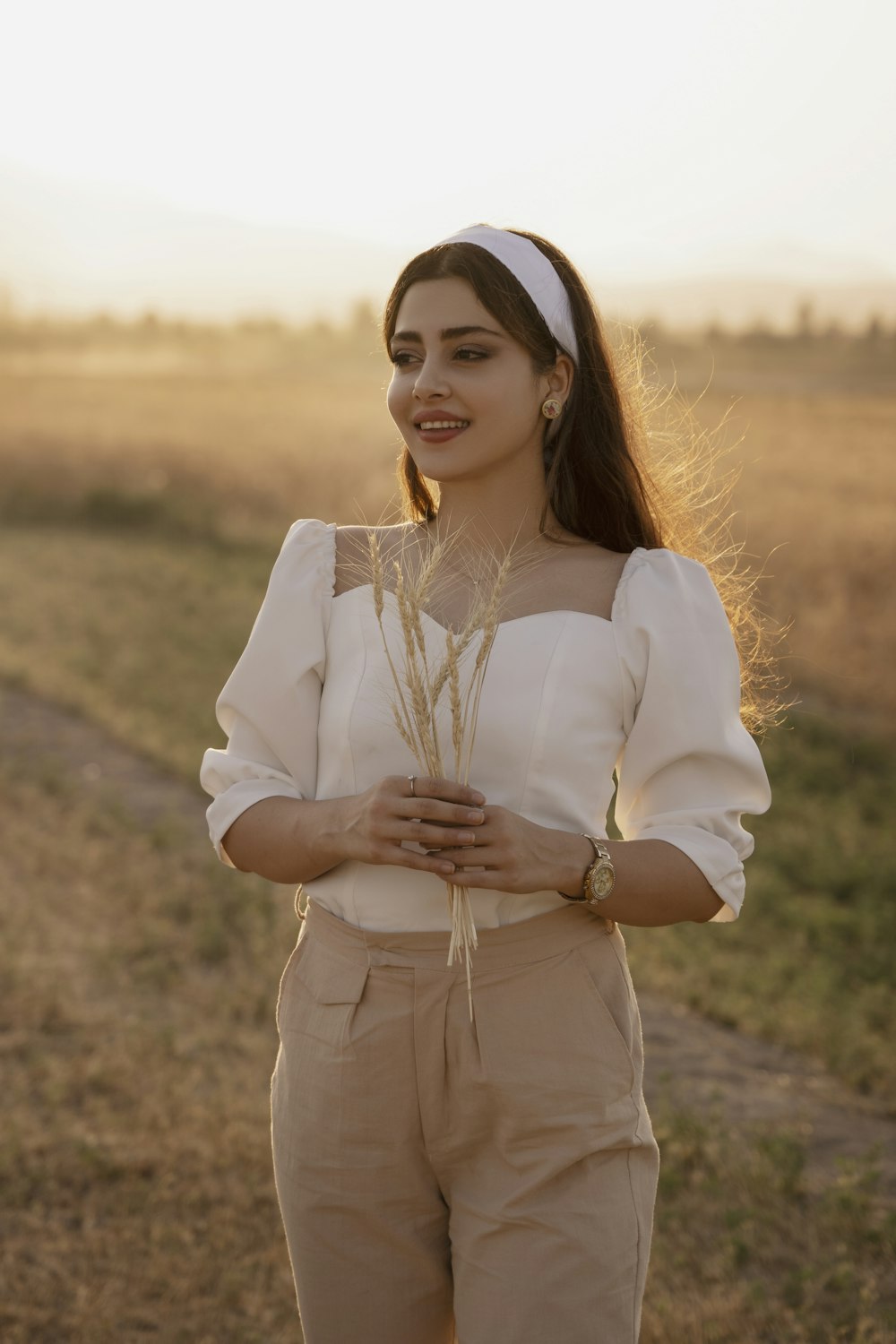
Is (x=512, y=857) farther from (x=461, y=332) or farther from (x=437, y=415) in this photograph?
(x=461, y=332)

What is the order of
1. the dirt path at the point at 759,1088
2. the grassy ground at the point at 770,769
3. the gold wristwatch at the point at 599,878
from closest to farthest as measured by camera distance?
the gold wristwatch at the point at 599,878 < the dirt path at the point at 759,1088 < the grassy ground at the point at 770,769

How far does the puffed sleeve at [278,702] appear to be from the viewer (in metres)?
2.02

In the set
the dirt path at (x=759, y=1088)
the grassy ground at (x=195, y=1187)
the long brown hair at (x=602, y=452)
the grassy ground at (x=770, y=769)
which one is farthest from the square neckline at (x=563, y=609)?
the grassy ground at (x=770, y=769)

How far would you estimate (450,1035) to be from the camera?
1853mm

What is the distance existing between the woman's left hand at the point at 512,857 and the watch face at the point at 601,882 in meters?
0.04

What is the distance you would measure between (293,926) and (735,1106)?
220cm

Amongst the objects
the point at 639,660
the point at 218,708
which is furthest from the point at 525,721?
the point at 218,708

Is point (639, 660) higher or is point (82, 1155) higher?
point (639, 660)

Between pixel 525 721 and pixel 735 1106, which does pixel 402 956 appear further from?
pixel 735 1106

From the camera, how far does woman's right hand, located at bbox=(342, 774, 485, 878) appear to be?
168 cm

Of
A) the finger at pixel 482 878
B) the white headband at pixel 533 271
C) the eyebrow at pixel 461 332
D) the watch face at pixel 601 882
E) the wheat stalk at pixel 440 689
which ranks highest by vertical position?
the white headband at pixel 533 271

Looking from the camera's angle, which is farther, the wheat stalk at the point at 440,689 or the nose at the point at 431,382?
the nose at the point at 431,382

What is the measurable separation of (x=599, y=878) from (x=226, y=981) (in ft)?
11.9

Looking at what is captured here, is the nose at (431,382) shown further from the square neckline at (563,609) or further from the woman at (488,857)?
the square neckline at (563,609)
